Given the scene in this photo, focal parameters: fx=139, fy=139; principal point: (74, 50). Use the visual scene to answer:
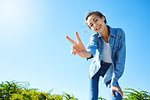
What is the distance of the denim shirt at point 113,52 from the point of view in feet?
8.14

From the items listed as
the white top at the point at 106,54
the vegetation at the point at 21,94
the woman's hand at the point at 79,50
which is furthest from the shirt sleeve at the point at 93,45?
the vegetation at the point at 21,94

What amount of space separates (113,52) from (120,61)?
0.21 meters

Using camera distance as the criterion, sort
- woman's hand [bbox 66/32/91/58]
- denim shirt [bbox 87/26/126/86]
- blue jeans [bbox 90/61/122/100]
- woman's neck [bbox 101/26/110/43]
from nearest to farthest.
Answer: woman's hand [bbox 66/32/91/58] < denim shirt [bbox 87/26/126/86] < blue jeans [bbox 90/61/122/100] < woman's neck [bbox 101/26/110/43]

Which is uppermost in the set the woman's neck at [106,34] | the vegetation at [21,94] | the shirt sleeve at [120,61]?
the woman's neck at [106,34]

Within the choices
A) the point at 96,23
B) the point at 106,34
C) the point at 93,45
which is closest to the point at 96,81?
the point at 93,45

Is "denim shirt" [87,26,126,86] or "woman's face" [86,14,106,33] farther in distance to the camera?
"woman's face" [86,14,106,33]

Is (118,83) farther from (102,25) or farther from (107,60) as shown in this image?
(102,25)

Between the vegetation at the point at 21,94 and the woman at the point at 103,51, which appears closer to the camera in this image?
the woman at the point at 103,51

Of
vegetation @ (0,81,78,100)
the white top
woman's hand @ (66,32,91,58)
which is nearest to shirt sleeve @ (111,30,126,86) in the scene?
the white top

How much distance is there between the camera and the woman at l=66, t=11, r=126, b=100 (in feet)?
8.22

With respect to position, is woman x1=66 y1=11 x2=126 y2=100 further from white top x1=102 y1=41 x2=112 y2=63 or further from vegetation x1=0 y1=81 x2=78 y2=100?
vegetation x1=0 y1=81 x2=78 y2=100

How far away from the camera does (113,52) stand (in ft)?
8.56

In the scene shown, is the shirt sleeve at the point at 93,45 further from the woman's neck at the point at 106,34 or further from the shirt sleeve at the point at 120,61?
the shirt sleeve at the point at 120,61

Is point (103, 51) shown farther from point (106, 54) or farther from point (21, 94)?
point (21, 94)
